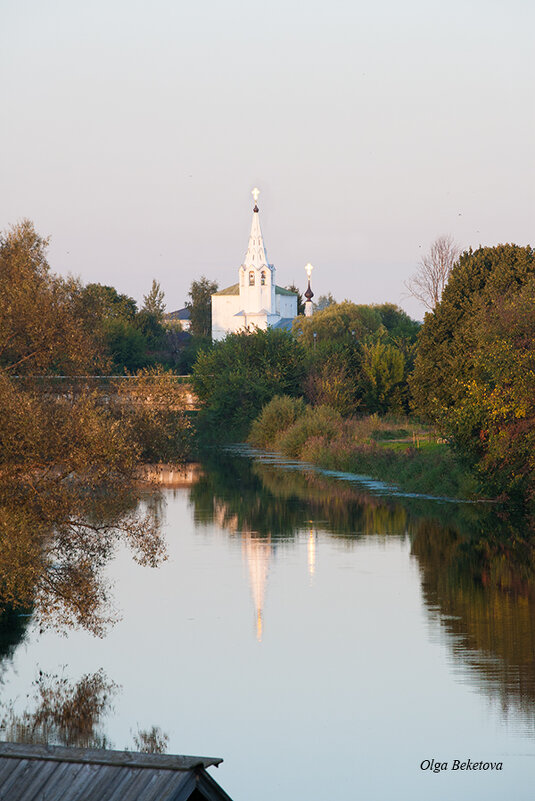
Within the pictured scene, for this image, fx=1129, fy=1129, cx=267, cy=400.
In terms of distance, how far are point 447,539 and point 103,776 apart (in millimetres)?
24911

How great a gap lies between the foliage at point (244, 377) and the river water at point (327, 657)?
37028 mm

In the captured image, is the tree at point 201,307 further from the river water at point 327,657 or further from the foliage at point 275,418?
the river water at point 327,657

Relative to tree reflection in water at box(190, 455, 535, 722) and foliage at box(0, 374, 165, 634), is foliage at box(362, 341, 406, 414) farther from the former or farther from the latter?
foliage at box(0, 374, 165, 634)

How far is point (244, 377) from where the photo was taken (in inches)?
2842

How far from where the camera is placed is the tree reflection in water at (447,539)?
63.8 feet

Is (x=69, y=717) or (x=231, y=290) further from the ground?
(x=231, y=290)

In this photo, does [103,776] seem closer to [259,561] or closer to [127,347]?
[259,561]

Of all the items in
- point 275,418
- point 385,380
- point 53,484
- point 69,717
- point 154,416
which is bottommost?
point 69,717

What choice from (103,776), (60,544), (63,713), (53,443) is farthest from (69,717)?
(103,776)

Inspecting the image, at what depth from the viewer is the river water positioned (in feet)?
48.5

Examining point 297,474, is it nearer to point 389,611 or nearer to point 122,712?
point 389,611

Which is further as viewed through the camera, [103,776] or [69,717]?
[69,717]

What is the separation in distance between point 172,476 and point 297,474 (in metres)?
6.54

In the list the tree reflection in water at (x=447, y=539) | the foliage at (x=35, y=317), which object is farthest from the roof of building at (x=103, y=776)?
the foliage at (x=35, y=317)
